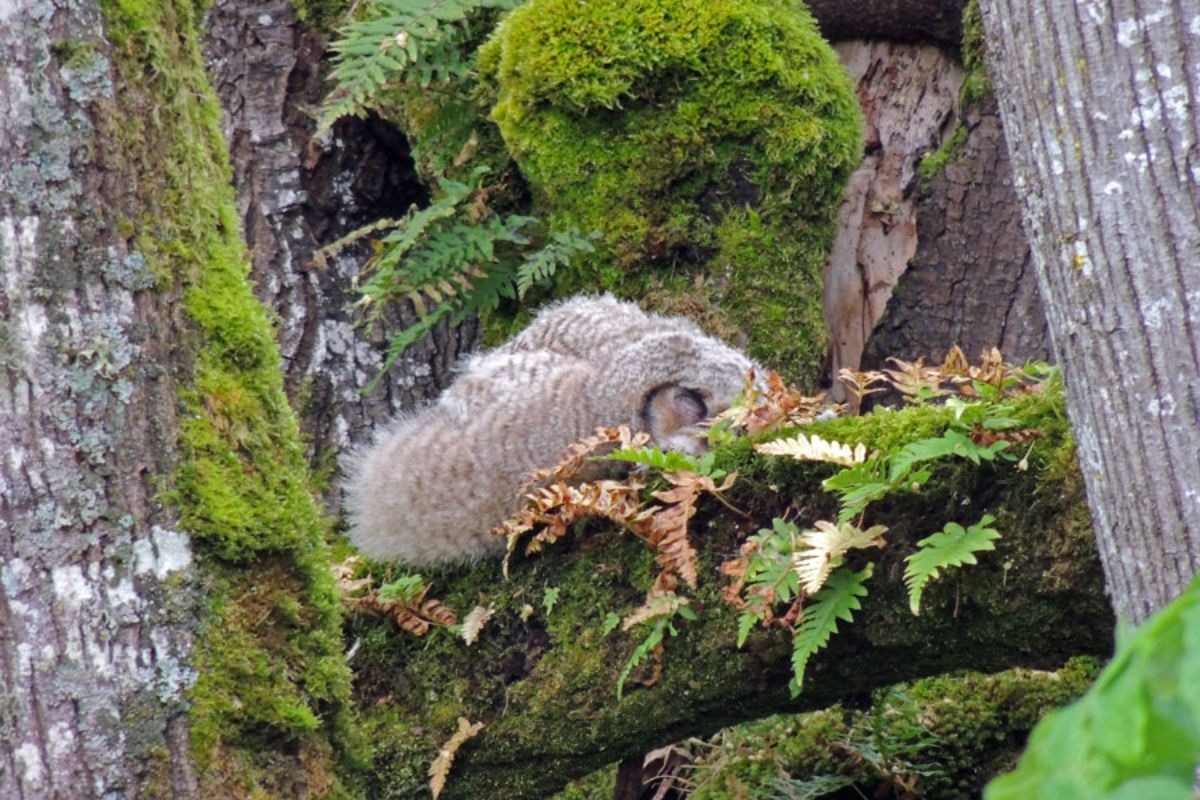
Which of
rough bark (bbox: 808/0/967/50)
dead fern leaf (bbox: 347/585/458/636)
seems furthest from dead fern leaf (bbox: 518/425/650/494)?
rough bark (bbox: 808/0/967/50)

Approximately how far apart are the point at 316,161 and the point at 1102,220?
4.27 meters

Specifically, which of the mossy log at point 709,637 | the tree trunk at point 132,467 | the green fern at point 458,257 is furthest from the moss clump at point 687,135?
the tree trunk at point 132,467

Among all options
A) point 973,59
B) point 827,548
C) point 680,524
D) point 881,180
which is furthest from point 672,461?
point 973,59

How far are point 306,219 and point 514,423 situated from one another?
2.07 m

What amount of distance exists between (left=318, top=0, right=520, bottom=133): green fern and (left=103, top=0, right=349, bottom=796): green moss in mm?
2138

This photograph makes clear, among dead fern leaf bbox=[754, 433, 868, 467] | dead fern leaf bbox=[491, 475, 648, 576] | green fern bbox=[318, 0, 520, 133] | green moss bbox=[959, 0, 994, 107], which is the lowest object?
dead fern leaf bbox=[491, 475, 648, 576]

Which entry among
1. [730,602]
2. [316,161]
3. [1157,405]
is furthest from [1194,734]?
[316,161]

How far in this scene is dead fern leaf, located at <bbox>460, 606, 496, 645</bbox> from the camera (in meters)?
3.82

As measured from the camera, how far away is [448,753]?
3.64 metres

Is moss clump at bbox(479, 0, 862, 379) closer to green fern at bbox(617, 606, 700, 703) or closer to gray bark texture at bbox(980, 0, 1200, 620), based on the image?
green fern at bbox(617, 606, 700, 703)

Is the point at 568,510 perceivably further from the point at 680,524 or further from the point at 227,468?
the point at 227,468

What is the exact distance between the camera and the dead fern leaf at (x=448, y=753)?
142 inches

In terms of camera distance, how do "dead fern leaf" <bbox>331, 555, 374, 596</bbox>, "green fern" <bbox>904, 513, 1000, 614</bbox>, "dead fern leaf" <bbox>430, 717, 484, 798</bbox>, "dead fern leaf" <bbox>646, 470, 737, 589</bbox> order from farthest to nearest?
"dead fern leaf" <bbox>331, 555, 374, 596</bbox> → "dead fern leaf" <bbox>430, 717, 484, 798</bbox> → "dead fern leaf" <bbox>646, 470, 737, 589</bbox> → "green fern" <bbox>904, 513, 1000, 614</bbox>

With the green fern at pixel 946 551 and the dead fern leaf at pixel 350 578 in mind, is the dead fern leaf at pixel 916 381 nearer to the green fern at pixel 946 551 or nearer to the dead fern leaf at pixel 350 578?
the green fern at pixel 946 551
